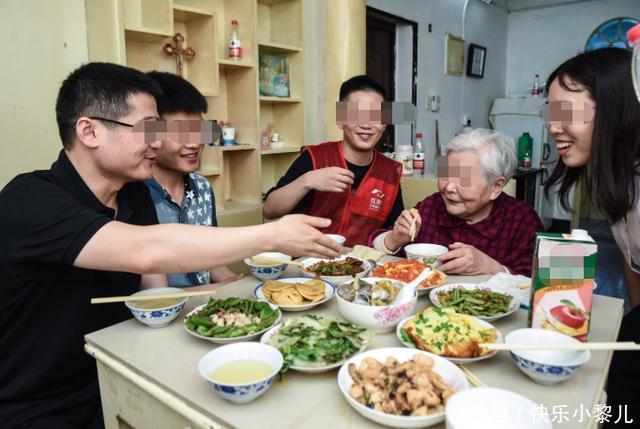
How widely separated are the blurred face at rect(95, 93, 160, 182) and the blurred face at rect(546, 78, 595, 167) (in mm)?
1418

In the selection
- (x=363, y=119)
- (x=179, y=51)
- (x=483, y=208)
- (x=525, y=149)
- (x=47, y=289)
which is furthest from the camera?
(x=525, y=149)

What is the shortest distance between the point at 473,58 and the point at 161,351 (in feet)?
19.3

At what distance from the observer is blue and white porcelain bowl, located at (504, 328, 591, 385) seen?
93 cm

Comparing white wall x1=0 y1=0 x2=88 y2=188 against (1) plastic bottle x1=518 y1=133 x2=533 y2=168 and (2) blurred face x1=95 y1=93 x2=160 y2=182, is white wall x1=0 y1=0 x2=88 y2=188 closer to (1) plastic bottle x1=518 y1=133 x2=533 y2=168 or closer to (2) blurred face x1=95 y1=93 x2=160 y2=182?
(2) blurred face x1=95 y1=93 x2=160 y2=182

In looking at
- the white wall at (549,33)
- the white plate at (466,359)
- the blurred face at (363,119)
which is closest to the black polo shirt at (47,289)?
the white plate at (466,359)

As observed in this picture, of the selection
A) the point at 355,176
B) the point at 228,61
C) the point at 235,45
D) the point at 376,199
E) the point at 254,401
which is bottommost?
the point at 254,401

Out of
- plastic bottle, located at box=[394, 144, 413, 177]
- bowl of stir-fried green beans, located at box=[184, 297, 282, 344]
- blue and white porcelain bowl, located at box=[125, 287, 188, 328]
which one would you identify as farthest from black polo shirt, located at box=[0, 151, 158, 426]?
plastic bottle, located at box=[394, 144, 413, 177]

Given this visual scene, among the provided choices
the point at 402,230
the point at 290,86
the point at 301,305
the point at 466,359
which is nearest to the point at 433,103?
the point at 290,86

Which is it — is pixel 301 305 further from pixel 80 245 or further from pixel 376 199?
pixel 376 199

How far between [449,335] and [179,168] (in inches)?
51.4

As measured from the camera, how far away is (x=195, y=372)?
106 centimetres

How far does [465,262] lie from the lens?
1650mm

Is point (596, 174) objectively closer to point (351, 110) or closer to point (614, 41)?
point (351, 110)

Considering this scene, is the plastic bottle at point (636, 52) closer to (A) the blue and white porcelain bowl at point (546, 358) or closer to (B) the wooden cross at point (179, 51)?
(A) the blue and white porcelain bowl at point (546, 358)
